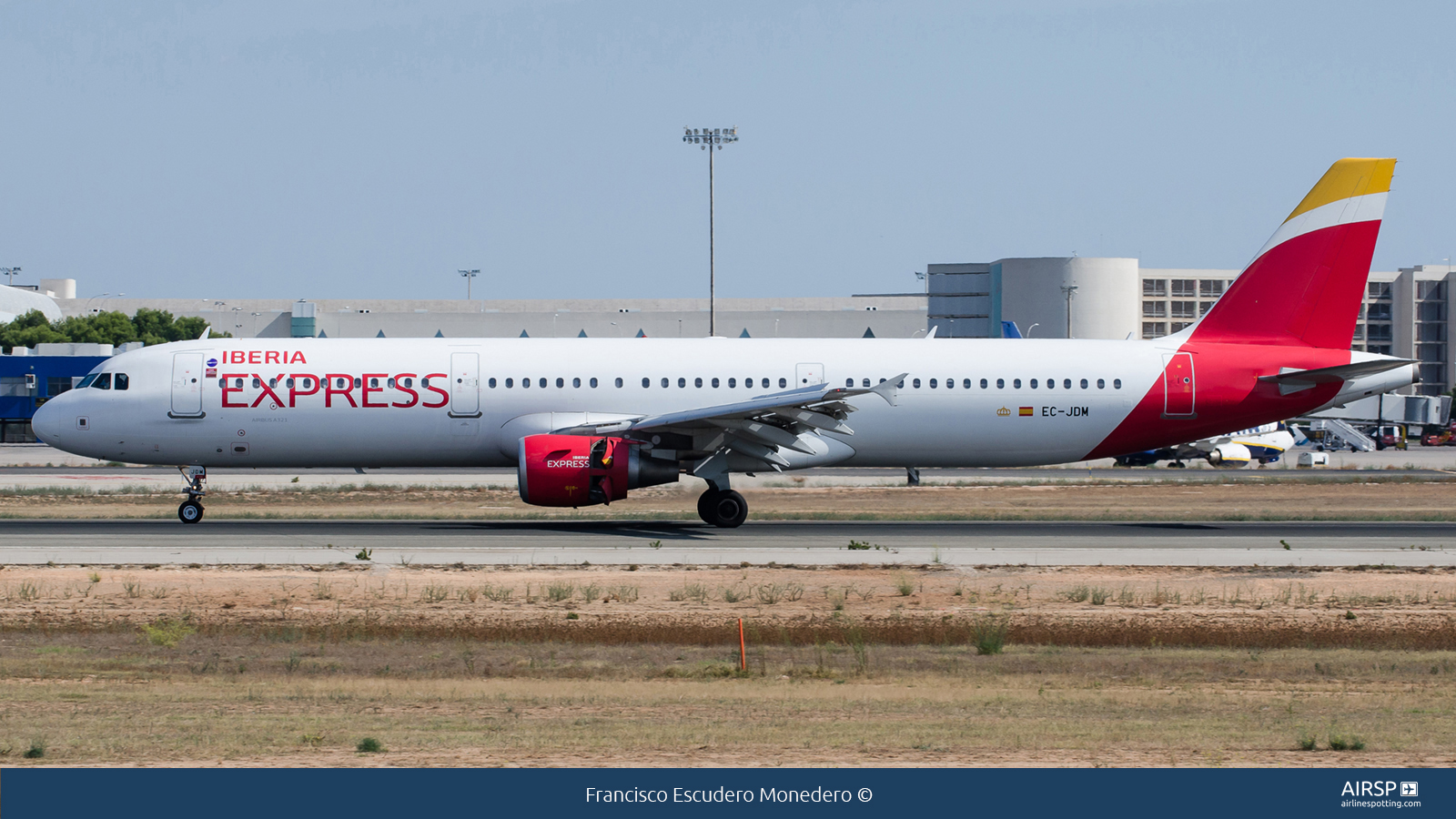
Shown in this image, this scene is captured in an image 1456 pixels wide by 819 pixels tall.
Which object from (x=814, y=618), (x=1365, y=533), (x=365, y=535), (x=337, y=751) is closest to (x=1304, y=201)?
(x=1365, y=533)

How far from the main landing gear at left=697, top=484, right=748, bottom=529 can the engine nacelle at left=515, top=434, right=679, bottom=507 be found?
7.27ft

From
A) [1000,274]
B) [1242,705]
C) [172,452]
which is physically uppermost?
[1000,274]

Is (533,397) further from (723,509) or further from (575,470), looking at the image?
(723,509)

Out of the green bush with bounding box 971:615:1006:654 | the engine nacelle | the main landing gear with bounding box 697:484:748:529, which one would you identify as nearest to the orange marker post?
the green bush with bounding box 971:615:1006:654

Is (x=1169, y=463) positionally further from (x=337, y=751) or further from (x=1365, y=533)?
(x=337, y=751)

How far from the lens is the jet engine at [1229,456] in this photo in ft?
219

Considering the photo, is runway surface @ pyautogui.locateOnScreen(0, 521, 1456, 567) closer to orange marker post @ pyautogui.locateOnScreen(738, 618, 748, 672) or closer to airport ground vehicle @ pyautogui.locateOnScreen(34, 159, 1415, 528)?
airport ground vehicle @ pyautogui.locateOnScreen(34, 159, 1415, 528)

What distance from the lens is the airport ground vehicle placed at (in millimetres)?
28719

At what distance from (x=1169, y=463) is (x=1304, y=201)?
40.5m

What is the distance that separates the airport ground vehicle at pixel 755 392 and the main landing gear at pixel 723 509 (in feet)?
0.14

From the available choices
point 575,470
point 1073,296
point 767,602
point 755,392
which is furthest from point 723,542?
point 1073,296

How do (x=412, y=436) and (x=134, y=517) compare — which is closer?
(x=412, y=436)

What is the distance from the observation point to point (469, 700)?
1287 cm

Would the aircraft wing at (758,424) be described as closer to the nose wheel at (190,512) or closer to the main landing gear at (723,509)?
the main landing gear at (723,509)
